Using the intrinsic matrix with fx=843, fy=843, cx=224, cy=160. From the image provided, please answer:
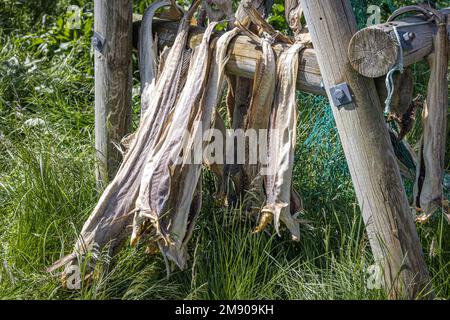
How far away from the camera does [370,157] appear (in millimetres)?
3594

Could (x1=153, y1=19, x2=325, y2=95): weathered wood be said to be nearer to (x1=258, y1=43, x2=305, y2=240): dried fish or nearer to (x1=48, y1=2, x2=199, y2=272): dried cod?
(x1=258, y1=43, x2=305, y2=240): dried fish

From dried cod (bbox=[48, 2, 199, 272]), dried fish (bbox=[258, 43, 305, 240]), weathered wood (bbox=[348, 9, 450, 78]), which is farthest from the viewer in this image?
dried cod (bbox=[48, 2, 199, 272])

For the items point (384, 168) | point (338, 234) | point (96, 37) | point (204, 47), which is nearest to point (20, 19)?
point (96, 37)

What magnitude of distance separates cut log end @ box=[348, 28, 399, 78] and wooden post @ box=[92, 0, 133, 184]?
1414 mm

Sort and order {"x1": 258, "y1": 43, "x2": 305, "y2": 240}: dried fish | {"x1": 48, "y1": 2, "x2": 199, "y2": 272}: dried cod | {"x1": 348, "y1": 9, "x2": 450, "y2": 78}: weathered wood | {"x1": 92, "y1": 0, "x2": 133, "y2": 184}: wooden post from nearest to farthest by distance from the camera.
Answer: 1. {"x1": 348, "y1": 9, "x2": 450, "y2": 78}: weathered wood
2. {"x1": 258, "y1": 43, "x2": 305, "y2": 240}: dried fish
3. {"x1": 48, "y1": 2, "x2": 199, "y2": 272}: dried cod
4. {"x1": 92, "y1": 0, "x2": 133, "y2": 184}: wooden post

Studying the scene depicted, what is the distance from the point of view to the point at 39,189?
4.32 m

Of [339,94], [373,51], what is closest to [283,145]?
[339,94]

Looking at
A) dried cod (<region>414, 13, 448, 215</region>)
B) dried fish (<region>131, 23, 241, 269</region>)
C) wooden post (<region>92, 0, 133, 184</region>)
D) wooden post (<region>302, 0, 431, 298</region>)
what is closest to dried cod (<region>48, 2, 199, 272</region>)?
dried fish (<region>131, 23, 241, 269</region>)

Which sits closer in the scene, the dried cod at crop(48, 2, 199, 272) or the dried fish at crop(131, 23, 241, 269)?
the dried fish at crop(131, 23, 241, 269)

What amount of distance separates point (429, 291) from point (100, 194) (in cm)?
175

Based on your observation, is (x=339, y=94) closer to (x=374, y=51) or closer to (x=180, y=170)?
(x=374, y=51)

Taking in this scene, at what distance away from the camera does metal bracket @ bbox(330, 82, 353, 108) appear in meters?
3.57
